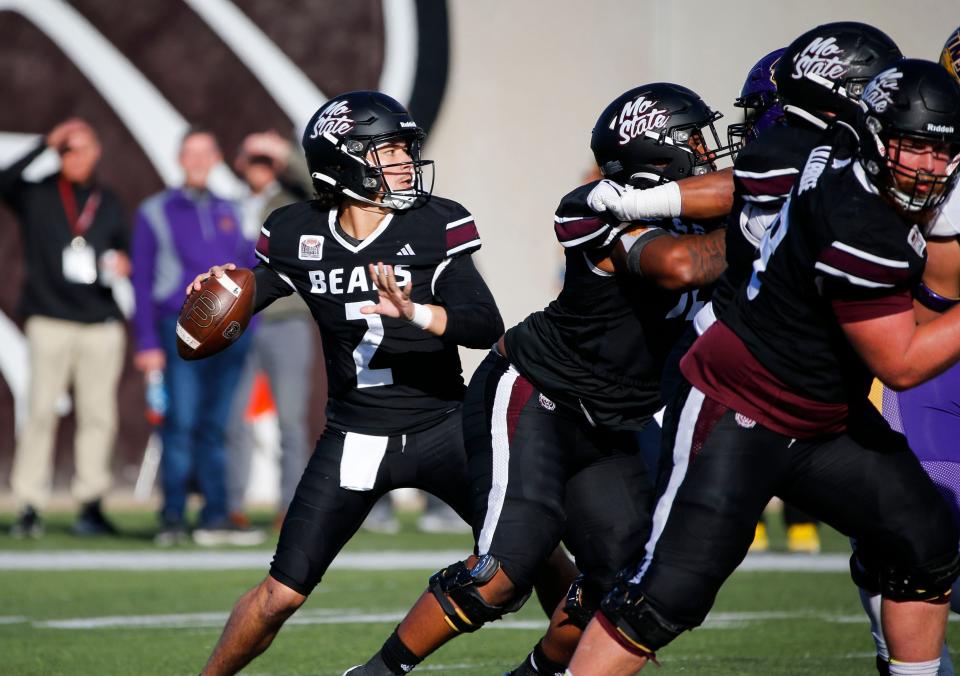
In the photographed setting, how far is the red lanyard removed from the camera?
8828mm

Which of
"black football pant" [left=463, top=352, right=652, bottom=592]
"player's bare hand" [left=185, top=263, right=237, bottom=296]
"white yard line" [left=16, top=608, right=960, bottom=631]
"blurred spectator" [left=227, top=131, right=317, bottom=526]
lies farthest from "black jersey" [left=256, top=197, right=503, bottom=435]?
"blurred spectator" [left=227, top=131, right=317, bottom=526]

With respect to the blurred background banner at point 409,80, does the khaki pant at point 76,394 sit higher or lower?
lower

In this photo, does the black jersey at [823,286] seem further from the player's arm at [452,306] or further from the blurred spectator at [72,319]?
the blurred spectator at [72,319]

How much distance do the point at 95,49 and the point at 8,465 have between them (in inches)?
120

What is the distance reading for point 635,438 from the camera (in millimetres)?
4191

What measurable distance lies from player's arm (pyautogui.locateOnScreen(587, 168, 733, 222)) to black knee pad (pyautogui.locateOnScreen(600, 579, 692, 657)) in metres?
0.89

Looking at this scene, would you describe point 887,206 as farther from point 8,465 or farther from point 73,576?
point 8,465

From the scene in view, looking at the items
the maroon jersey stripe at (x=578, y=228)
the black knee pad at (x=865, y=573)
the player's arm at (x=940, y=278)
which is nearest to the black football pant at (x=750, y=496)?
the black knee pad at (x=865, y=573)

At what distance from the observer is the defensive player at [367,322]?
13.6 ft

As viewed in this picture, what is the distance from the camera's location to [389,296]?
3877 mm

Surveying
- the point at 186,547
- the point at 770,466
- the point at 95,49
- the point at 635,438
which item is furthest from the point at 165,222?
the point at 770,466

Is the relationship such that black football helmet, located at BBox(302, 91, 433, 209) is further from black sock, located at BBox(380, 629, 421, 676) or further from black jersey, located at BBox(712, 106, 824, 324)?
black sock, located at BBox(380, 629, 421, 676)

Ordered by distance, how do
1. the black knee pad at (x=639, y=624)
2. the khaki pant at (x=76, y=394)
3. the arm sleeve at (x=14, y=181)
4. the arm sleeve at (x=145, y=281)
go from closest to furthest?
1. the black knee pad at (x=639, y=624)
2. the arm sleeve at (x=145, y=281)
3. the khaki pant at (x=76, y=394)
4. the arm sleeve at (x=14, y=181)

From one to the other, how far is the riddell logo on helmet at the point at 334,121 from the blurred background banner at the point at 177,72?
6.08 meters
